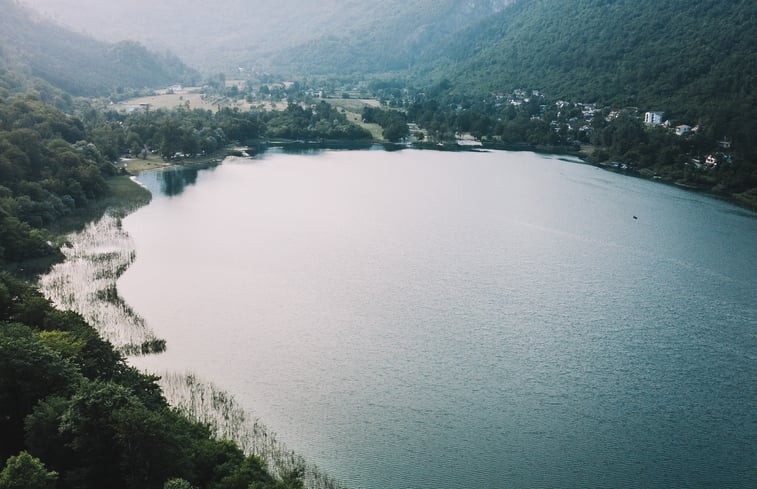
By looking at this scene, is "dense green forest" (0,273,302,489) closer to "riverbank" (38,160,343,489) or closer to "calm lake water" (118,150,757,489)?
"riverbank" (38,160,343,489)

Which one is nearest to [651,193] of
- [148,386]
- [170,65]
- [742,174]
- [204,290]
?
[742,174]

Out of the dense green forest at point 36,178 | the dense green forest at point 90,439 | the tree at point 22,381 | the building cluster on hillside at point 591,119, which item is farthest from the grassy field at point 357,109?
the dense green forest at point 90,439

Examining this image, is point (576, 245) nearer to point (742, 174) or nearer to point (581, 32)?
point (742, 174)

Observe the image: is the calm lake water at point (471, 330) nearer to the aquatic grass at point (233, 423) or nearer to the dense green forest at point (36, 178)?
the aquatic grass at point (233, 423)

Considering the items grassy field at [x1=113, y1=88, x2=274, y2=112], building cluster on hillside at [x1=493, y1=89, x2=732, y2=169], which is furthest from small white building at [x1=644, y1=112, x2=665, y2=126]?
grassy field at [x1=113, y1=88, x2=274, y2=112]

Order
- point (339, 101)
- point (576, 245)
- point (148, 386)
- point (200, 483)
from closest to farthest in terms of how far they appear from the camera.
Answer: point (200, 483) → point (148, 386) → point (576, 245) → point (339, 101)

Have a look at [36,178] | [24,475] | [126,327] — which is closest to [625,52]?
[36,178]
